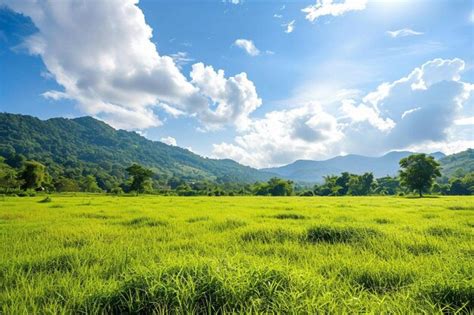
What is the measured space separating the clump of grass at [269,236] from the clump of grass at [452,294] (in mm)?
3877

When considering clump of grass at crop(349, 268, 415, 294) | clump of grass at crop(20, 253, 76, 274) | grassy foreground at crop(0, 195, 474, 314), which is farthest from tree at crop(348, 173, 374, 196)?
clump of grass at crop(20, 253, 76, 274)

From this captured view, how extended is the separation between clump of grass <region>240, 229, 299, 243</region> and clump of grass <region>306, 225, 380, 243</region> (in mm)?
486

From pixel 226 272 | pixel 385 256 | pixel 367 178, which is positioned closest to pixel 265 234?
pixel 385 256

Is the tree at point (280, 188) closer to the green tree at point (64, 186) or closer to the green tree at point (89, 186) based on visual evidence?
the green tree at point (89, 186)

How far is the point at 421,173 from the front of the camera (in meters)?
53.1

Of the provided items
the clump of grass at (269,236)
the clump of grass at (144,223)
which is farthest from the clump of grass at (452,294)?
the clump of grass at (144,223)

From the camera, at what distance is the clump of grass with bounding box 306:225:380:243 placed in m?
6.71

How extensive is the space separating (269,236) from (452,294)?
177 inches

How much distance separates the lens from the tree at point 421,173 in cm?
5303

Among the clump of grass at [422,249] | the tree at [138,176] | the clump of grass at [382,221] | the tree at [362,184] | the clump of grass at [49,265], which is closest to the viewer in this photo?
the clump of grass at [49,265]

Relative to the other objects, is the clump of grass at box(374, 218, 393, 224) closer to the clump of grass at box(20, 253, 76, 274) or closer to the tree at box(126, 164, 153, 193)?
the clump of grass at box(20, 253, 76, 274)

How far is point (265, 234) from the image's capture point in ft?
24.1

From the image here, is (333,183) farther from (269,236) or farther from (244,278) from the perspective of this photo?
(244,278)

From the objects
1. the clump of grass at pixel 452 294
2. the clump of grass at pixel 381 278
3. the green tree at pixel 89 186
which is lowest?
the green tree at pixel 89 186
